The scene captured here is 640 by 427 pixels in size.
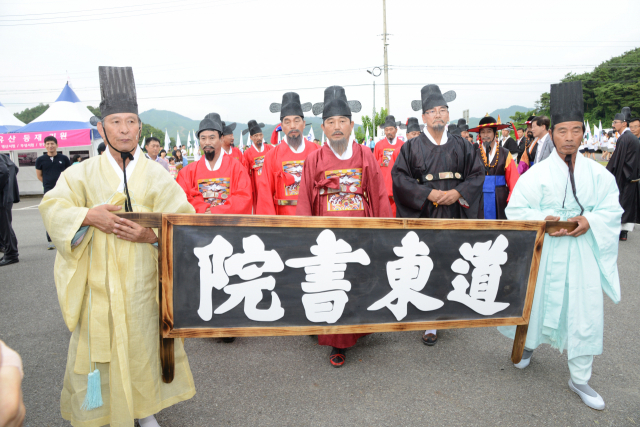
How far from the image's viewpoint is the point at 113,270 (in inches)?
82.4

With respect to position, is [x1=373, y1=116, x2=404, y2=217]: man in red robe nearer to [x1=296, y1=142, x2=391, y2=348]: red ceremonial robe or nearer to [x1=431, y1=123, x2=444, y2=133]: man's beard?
[x1=431, y1=123, x2=444, y2=133]: man's beard

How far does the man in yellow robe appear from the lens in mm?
2035

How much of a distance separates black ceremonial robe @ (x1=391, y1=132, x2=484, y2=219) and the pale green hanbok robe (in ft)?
2.29

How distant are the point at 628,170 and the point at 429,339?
245 inches

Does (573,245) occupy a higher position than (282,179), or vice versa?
(282,179)

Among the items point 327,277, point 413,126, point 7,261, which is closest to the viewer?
point 327,277

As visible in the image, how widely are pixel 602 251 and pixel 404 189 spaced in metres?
1.57

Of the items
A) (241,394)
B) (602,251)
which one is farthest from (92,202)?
(602,251)

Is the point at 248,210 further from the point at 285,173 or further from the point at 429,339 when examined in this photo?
the point at 429,339

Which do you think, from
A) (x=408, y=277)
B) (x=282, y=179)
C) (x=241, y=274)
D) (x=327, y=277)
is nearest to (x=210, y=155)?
(x=282, y=179)

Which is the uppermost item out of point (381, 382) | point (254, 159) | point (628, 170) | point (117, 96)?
point (117, 96)

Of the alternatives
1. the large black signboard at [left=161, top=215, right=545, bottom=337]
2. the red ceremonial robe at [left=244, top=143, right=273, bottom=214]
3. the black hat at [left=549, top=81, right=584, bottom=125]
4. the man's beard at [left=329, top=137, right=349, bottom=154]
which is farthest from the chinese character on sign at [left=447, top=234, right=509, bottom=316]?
the red ceremonial robe at [left=244, top=143, right=273, bottom=214]

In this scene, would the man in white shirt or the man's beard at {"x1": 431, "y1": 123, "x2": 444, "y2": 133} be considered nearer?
the man's beard at {"x1": 431, "y1": 123, "x2": 444, "y2": 133}

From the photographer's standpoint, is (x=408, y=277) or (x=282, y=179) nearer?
(x=408, y=277)
